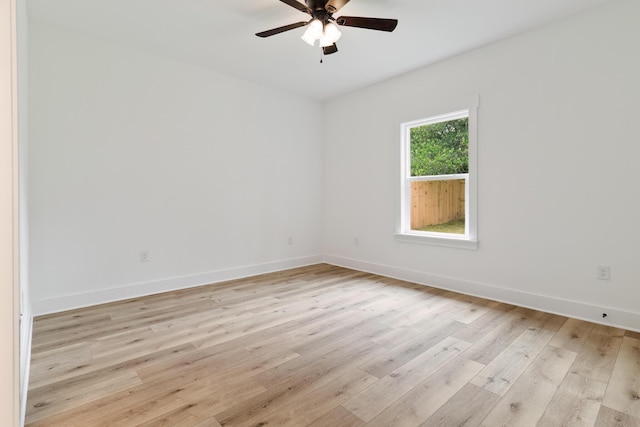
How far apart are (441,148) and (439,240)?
111cm

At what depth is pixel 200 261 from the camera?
→ 376 cm

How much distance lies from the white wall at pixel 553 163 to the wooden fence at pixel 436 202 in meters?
0.30

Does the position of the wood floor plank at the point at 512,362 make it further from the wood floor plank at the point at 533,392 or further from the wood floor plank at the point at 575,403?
the wood floor plank at the point at 575,403

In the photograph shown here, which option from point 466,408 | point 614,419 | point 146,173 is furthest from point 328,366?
point 146,173

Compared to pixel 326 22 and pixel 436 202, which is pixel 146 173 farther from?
pixel 436 202

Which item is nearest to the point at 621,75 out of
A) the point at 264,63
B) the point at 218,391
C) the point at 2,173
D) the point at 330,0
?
the point at 330,0

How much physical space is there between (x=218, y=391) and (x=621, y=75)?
146 inches

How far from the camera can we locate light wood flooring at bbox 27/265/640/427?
4.97 feet

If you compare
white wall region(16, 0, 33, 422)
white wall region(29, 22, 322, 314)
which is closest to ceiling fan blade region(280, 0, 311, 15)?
white wall region(16, 0, 33, 422)

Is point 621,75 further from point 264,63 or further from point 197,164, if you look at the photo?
point 197,164

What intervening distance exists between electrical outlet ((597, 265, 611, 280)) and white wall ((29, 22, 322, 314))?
3468mm

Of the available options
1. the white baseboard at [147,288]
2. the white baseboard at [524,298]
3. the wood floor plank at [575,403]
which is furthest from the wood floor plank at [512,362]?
the white baseboard at [147,288]

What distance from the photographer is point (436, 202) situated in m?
3.80

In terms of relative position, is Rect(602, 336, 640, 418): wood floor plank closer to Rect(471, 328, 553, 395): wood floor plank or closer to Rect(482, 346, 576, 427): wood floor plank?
Rect(482, 346, 576, 427): wood floor plank
